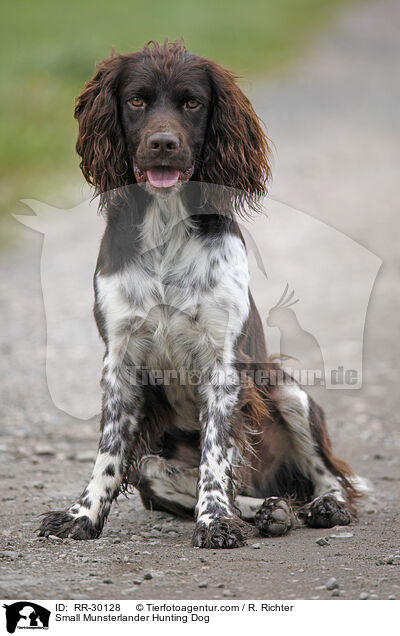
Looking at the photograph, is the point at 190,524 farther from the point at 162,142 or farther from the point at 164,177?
the point at 162,142

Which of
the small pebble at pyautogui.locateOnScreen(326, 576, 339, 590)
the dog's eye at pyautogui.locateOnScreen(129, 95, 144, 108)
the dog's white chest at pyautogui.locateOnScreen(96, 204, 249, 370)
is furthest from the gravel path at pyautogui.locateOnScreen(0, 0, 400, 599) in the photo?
the dog's eye at pyautogui.locateOnScreen(129, 95, 144, 108)

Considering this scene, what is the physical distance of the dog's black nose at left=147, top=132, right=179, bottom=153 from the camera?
3842 mm

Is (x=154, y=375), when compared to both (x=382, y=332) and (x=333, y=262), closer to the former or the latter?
(x=382, y=332)

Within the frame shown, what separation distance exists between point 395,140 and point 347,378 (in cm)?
868

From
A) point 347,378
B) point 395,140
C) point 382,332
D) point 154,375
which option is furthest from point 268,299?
point 395,140

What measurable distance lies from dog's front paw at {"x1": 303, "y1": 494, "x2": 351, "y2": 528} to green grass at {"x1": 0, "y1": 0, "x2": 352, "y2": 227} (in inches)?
290

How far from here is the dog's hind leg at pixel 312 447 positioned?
4.54m

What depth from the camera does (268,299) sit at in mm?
6715

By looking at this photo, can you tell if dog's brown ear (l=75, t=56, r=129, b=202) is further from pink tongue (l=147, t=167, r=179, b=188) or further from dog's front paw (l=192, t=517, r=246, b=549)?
dog's front paw (l=192, t=517, r=246, b=549)

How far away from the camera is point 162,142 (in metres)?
3.85

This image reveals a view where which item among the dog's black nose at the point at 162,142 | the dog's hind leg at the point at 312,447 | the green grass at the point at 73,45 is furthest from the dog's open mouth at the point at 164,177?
the green grass at the point at 73,45

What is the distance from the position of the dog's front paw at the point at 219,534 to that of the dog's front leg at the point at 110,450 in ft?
1.36
